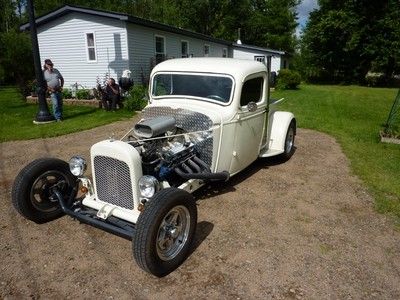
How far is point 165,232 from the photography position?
3.60 meters

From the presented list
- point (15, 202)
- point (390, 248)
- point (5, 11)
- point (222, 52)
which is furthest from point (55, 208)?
point (5, 11)

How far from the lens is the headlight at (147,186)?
12.1 feet

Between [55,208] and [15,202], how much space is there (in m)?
0.52

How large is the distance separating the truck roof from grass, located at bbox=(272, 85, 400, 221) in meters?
2.81

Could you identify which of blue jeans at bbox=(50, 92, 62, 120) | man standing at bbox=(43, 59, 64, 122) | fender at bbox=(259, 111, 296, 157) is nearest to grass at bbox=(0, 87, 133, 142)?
blue jeans at bbox=(50, 92, 62, 120)

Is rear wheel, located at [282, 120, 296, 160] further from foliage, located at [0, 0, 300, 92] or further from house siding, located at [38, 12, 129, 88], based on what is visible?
foliage, located at [0, 0, 300, 92]

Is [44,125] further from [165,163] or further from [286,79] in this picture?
[286,79]

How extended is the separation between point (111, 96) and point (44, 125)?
3095 mm

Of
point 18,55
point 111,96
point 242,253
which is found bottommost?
point 242,253

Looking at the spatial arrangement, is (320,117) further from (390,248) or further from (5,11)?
(5,11)

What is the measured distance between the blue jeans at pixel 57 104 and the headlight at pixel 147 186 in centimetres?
822

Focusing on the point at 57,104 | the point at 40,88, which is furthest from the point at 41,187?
the point at 40,88

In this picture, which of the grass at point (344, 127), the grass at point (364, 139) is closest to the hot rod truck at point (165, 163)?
the grass at point (364, 139)

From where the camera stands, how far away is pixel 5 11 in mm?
39188
